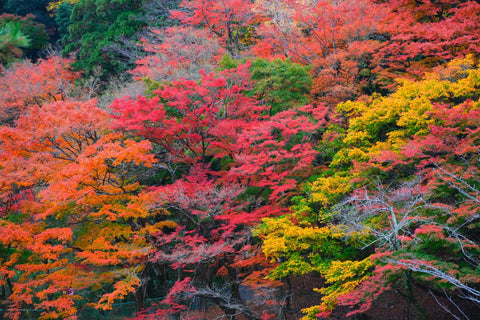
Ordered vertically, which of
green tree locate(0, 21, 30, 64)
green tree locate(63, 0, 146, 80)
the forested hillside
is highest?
green tree locate(0, 21, 30, 64)

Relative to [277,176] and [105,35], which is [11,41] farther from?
[105,35]

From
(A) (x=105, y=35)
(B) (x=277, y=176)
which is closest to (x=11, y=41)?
(B) (x=277, y=176)

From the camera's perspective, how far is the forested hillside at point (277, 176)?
9672mm

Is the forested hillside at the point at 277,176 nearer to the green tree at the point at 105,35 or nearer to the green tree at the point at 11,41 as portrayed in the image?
the green tree at the point at 105,35

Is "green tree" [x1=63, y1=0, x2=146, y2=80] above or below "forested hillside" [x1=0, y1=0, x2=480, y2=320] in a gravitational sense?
above

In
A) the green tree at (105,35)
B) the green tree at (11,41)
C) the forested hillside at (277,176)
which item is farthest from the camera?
the green tree at (105,35)

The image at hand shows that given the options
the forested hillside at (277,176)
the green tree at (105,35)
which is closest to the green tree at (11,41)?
the forested hillside at (277,176)

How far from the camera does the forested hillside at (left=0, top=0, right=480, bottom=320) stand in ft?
31.7

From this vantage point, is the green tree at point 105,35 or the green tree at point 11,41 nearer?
the green tree at point 11,41

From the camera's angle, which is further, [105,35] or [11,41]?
[105,35]

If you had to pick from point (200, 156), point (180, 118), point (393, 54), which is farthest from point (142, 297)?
point (393, 54)

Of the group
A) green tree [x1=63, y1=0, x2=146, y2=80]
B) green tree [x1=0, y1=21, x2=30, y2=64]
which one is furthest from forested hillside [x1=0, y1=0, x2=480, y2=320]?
green tree [x1=0, y1=21, x2=30, y2=64]

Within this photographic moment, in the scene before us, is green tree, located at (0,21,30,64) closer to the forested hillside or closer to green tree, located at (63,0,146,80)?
the forested hillside

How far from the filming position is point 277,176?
12.4 m
